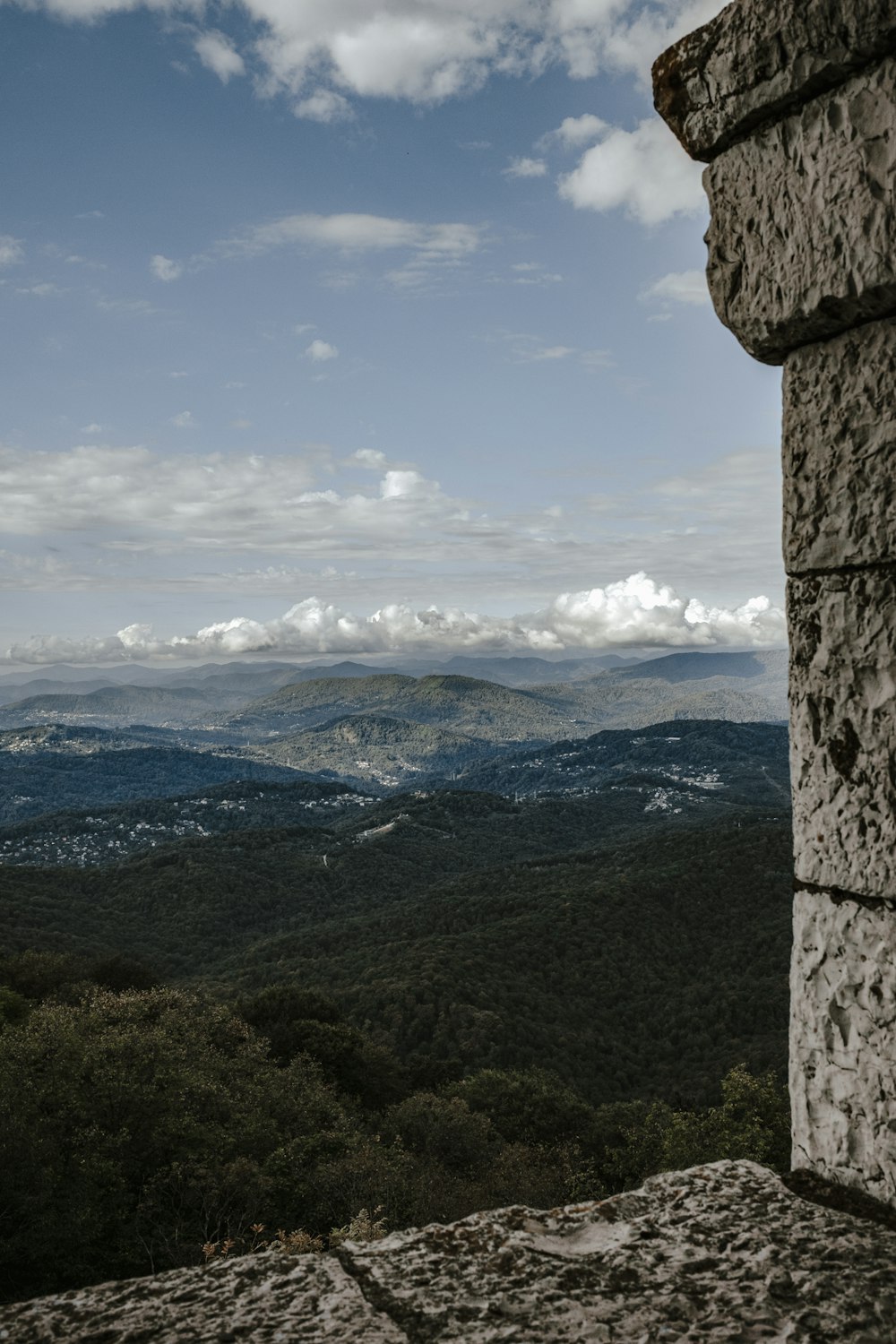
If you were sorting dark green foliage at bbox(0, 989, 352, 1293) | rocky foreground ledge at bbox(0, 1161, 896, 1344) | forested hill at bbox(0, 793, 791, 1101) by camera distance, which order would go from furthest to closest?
forested hill at bbox(0, 793, 791, 1101) → dark green foliage at bbox(0, 989, 352, 1293) → rocky foreground ledge at bbox(0, 1161, 896, 1344)

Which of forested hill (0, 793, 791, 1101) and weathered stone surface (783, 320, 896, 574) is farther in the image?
forested hill (0, 793, 791, 1101)

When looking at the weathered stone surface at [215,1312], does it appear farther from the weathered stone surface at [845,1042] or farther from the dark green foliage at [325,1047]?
the dark green foliage at [325,1047]

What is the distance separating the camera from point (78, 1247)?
36.4ft

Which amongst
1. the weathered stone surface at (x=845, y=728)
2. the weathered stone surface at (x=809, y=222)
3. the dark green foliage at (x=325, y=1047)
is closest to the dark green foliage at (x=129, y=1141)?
the dark green foliage at (x=325, y=1047)

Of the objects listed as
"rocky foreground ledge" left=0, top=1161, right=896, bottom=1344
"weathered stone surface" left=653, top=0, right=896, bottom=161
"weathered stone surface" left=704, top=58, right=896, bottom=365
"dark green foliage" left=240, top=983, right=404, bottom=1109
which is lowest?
"dark green foliage" left=240, top=983, right=404, bottom=1109

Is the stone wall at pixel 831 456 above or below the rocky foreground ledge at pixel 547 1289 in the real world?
above

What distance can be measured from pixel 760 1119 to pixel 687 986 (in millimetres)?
44830

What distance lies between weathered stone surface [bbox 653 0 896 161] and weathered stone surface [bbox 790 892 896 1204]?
2.09 m

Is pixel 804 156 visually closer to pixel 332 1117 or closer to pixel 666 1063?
pixel 332 1117

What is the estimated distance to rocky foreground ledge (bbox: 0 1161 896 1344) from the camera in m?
1.58

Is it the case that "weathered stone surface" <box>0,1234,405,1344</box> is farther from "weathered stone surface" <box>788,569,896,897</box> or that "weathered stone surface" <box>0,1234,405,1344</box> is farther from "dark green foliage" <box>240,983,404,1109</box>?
"dark green foliage" <box>240,983,404,1109</box>

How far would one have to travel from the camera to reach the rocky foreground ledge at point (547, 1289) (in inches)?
62.3

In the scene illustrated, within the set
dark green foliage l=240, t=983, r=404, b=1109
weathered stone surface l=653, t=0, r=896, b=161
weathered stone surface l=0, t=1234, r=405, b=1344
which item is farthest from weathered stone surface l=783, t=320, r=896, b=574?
dark green foliage l=240, t=983, r=404, b=1109

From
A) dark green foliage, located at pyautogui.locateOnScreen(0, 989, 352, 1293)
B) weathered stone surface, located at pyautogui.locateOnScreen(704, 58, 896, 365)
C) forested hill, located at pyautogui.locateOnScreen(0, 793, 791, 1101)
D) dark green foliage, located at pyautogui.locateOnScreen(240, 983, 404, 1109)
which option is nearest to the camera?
weathered stone surface, located at pyautogui.locateOnScreen(704, 58, 896, 365)
